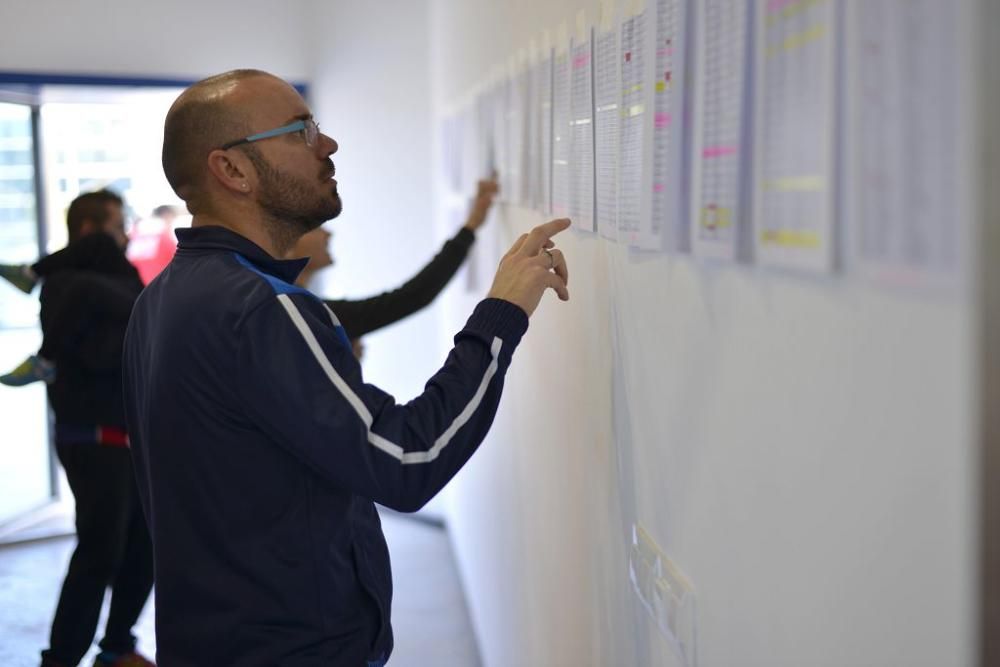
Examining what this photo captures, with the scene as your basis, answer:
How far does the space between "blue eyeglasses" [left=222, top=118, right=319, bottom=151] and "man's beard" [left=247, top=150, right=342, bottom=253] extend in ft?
0.07

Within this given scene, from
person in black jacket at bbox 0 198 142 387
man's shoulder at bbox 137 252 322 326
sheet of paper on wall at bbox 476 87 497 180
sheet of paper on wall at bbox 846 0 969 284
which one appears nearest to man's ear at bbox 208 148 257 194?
man's shoulder at bbox 137 252 322 326

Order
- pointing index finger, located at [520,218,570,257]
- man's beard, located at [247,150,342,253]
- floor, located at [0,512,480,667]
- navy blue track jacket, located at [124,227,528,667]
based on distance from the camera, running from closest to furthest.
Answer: navy blue track jacket, located at [124,227,528,667]
pointing index finger, located at [520,218,570,257]
man's beard, located at [247,150,342,253]
floor, located at [0,512,480,667]

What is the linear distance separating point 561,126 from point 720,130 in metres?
0.88

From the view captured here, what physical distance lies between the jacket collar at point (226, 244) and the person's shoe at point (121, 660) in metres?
2.25

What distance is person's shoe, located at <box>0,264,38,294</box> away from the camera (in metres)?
3.45

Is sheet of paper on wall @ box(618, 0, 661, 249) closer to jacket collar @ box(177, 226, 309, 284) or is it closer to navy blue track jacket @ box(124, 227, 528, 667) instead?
navy blue track jacket @ box(124, 227, 528, 667)

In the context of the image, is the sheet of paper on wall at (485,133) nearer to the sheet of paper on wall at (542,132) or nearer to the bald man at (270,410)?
the sheet of paper on wall at (542,132)

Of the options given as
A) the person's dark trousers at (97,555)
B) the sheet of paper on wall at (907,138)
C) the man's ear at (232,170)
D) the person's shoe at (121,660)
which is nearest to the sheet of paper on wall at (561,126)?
the man's ear at (232,170)

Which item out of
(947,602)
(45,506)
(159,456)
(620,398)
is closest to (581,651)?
(620,398)

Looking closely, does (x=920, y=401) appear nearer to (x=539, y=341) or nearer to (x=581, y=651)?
(x=581, y=651)

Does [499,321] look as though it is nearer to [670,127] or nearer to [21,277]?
[670,127]

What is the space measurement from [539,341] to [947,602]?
1.52 m

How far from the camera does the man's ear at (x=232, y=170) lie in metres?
1.52

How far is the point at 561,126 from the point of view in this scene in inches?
69.1
